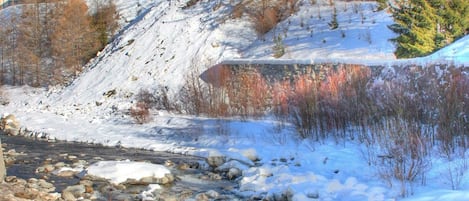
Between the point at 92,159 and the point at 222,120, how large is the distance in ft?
15.6

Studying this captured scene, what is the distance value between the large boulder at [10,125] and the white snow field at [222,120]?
453 mm

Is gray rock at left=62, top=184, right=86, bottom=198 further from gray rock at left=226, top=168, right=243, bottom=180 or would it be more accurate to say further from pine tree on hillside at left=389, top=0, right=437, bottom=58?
pine tree on hillside at left=389, top=0, right=437, bottom=58

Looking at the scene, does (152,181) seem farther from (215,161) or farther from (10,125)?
(10,125)

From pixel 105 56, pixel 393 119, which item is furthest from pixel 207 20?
pixel 393 119

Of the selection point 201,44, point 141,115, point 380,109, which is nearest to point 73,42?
point 201,44

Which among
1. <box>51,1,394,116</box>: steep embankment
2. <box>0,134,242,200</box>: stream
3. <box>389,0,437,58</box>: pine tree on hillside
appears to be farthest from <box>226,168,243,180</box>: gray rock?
<box>51,1,394,116</box>: steep embankment

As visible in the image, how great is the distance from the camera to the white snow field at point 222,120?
34.2 ft

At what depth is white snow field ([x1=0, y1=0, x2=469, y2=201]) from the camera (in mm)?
10430

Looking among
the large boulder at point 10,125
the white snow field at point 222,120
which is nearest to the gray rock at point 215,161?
the white snow field at point 222,120

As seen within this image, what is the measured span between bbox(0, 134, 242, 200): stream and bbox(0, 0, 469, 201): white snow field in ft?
1.90

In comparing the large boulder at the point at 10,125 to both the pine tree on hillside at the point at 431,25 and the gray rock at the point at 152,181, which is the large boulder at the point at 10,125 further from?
the pine tree on hillside at the point at 431,25

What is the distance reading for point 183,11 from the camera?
31891mm

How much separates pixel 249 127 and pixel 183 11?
17.2 m

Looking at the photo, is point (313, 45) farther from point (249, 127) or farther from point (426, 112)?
point (426, 112)
